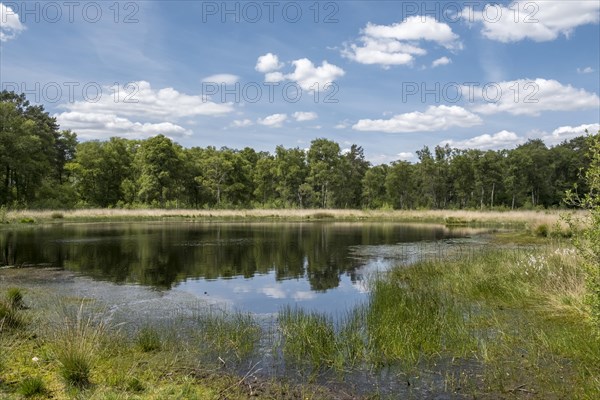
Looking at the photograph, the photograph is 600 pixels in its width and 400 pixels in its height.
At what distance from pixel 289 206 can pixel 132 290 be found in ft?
209

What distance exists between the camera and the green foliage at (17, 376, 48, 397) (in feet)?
19.2

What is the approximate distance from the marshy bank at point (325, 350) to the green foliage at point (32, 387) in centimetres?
2

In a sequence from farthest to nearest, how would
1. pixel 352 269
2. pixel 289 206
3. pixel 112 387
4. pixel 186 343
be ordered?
pixel 289 206 < pixel 352 269 < pixel 186 343 < pixel 112 387

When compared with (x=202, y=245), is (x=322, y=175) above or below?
above

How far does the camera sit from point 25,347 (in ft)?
25.2

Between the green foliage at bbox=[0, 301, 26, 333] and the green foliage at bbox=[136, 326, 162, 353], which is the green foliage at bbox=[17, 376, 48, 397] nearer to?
the green foliage at bbox=[136, 326, 162, 353]

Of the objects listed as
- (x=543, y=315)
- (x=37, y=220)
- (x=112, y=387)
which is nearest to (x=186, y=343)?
(x=112, y=387)

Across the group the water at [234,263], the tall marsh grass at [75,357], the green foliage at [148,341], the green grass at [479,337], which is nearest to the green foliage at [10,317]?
the green foliage at [148,341]

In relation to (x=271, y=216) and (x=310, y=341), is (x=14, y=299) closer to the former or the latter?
(x=310, y=341)

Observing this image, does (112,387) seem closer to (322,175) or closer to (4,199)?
(4,199)

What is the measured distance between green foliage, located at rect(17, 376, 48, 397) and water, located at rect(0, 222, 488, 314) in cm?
650

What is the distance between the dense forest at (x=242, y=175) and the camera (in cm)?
6266

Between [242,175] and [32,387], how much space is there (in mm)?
76926

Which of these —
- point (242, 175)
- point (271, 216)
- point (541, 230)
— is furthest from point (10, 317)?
point (242, 175)
